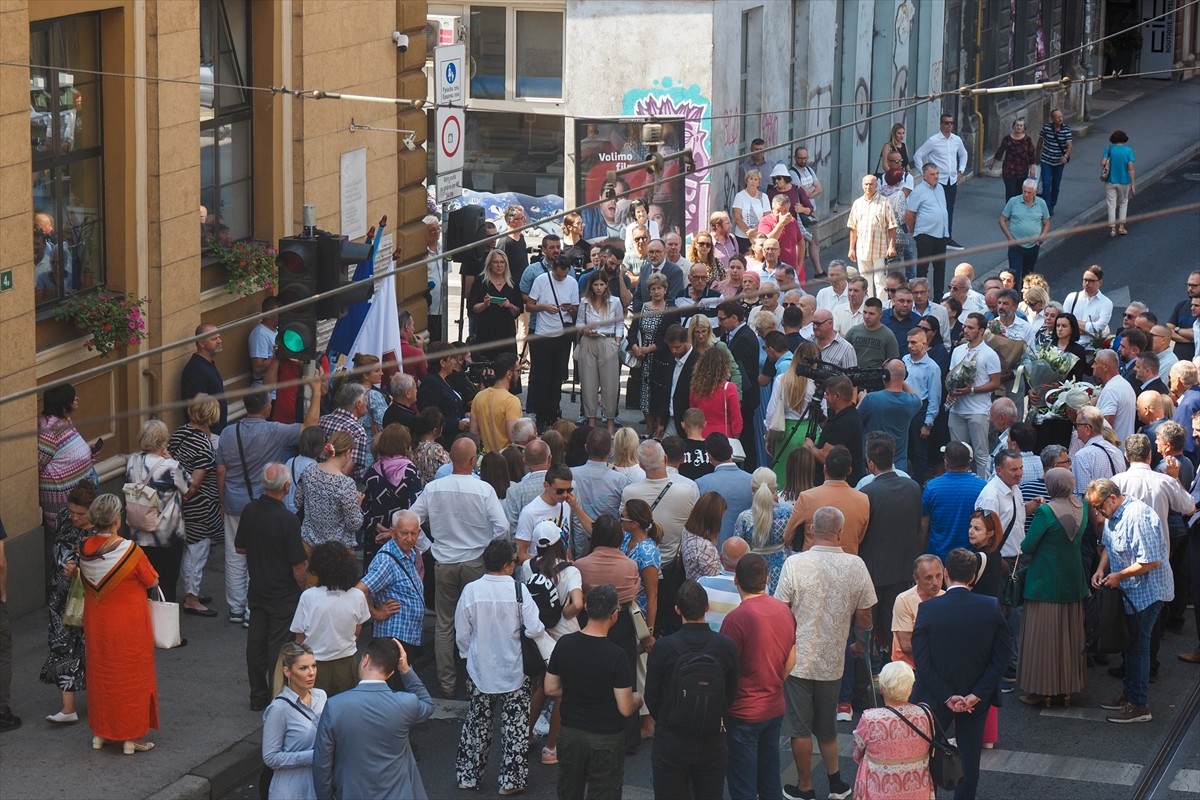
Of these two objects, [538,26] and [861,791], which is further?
[538,26]

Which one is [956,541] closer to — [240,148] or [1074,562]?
[1074,562]

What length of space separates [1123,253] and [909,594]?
1706 cm

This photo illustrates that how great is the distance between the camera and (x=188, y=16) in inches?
554

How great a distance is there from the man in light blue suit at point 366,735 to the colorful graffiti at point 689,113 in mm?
14961

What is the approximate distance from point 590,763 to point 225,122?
8108 millimetres

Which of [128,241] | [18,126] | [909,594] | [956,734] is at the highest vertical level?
[18,126]

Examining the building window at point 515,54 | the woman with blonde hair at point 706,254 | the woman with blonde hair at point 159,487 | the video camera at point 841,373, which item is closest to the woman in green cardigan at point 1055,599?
the video camera at point 841,373

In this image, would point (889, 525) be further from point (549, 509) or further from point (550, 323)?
point (550, 323)

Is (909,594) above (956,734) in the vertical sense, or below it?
above

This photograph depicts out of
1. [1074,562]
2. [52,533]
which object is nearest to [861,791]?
[1074,562]

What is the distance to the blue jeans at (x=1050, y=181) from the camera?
27.8 meters

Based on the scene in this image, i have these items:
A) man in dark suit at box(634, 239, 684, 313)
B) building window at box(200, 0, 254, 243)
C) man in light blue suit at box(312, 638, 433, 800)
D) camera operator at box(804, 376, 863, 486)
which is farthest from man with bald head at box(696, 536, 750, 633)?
man in dark suit at box(634, 239, 684, 313)

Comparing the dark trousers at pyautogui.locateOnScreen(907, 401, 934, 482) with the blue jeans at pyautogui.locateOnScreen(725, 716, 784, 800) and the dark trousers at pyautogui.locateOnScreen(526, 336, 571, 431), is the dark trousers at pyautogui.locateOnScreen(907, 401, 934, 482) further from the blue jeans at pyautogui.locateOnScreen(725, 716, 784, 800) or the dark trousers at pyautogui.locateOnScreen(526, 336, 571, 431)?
the blue jeans at pyautogui.locateOnScreen(725, 716, 784, 800)

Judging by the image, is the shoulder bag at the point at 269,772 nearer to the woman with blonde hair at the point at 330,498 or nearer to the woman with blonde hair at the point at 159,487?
the woman with blonde hair at the point at 330,498
